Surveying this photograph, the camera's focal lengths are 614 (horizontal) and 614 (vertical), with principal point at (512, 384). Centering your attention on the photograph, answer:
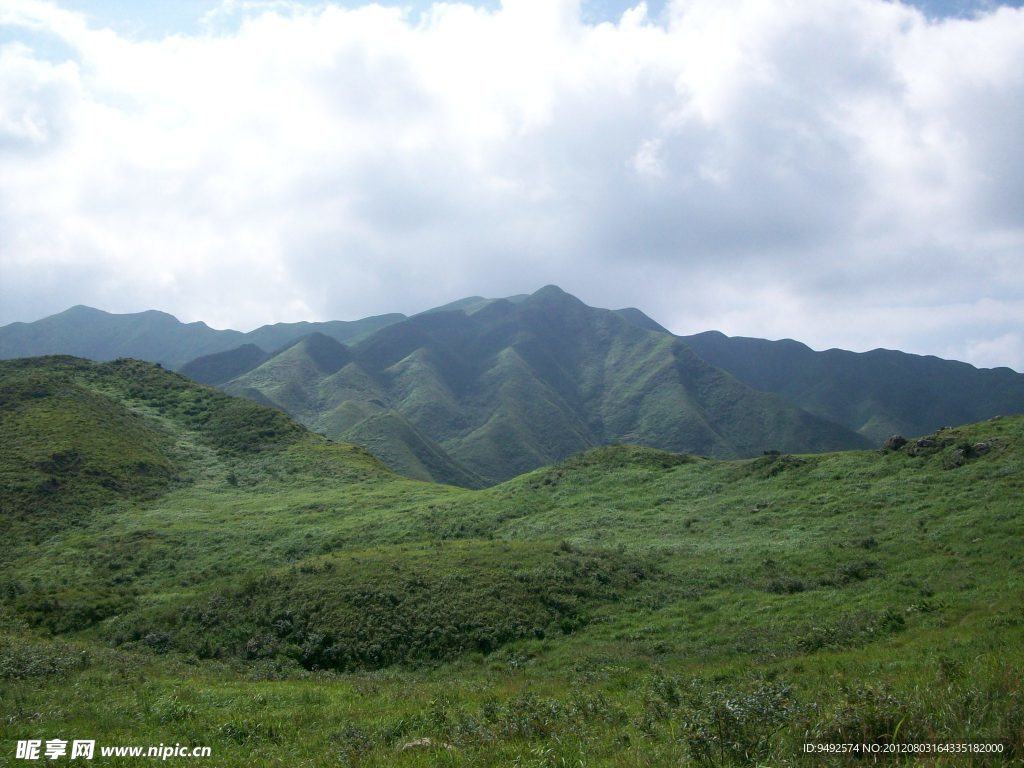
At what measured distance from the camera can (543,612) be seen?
27.7 metres

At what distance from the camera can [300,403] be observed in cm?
18425

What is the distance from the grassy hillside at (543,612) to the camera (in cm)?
950

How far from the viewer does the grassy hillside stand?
9500 mm

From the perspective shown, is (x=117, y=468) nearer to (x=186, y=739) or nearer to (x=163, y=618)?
(x=163, y=618)

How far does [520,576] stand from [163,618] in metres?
17.1

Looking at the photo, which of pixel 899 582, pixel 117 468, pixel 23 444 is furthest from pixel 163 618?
pixel 23 444

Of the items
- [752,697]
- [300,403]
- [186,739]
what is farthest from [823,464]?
[300,403]

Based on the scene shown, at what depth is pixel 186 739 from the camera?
37.4 ft

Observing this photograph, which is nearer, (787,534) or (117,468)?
(787,534)

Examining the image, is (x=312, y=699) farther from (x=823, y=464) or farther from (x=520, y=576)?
(x=823, y=464)

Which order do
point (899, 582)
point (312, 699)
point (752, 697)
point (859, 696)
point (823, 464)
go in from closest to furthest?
point (859, 696) < point (752, 697) < point (312, 699) < point (899, 582) < point (823, 464)

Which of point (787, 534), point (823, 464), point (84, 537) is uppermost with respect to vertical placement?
point (823, 464)

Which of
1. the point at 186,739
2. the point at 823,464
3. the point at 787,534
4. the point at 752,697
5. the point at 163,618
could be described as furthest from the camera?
the point at 823,464

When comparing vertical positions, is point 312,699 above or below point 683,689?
below
